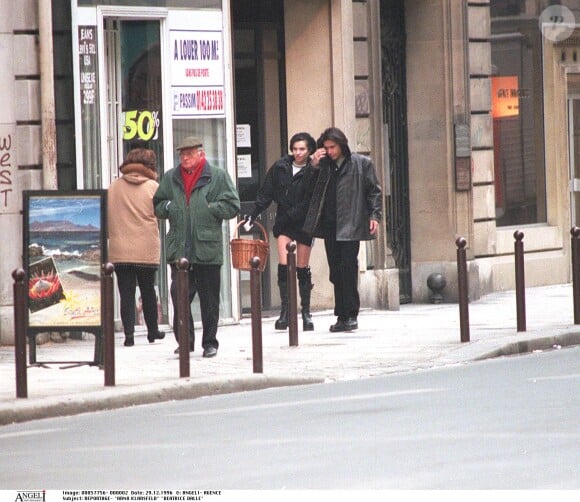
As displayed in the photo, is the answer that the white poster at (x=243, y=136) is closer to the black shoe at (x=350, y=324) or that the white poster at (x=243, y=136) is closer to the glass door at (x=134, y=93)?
the glass door at (x=134, y=93)

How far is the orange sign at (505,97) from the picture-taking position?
21.8 metres

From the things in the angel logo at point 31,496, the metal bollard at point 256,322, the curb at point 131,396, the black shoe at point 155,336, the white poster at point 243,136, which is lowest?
the angel logo at point 31,496

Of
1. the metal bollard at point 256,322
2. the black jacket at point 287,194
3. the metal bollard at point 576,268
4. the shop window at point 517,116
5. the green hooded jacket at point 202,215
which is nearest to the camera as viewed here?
the metal bollard at point 256,322

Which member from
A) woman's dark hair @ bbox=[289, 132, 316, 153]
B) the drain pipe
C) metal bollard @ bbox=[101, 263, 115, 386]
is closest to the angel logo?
metal bollard @ bbox=[101, 263, 115, 386]

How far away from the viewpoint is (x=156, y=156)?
56.0ft

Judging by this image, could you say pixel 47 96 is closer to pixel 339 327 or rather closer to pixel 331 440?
pixel 339 327

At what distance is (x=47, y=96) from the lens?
16.0m

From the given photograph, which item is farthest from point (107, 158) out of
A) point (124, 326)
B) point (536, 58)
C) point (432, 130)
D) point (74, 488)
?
point (74, 488)

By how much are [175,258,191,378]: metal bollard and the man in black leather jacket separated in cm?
352

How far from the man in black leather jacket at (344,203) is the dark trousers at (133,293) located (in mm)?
1453

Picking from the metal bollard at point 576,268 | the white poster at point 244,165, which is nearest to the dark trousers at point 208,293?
the metal bollard at point 576,268

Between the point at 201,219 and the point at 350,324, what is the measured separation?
2.71m

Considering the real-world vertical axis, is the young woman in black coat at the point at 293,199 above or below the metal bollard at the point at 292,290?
above

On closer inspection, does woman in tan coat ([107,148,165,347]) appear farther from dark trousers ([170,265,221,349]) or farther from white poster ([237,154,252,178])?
white poster ([237,154,252,178])
